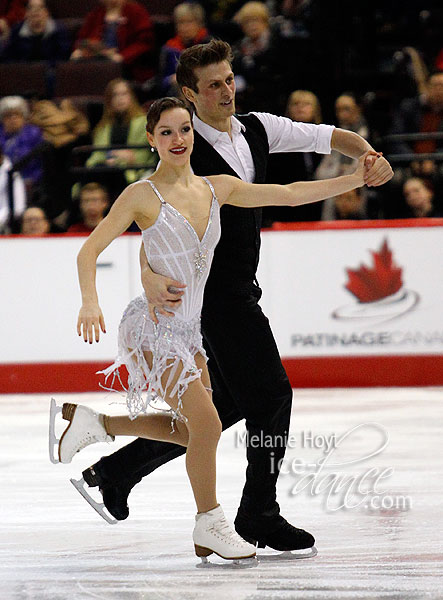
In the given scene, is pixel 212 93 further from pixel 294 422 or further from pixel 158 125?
pixel 294 422

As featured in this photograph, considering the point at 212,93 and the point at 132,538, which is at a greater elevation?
the point at 212,93

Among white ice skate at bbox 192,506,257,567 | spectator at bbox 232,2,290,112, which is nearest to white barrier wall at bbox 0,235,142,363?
spectator at bbox 232,2,290,112

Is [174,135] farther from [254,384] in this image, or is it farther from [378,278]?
[378,278]

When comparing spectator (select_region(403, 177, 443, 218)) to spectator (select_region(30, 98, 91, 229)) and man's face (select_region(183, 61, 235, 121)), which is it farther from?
man's face (select_region(183, 61, 235, 121))

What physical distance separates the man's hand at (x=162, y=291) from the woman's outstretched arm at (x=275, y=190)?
1.01 feet

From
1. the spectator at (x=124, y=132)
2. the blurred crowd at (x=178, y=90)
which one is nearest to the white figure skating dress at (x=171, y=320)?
the blurred crowd at (x=178, y=90)

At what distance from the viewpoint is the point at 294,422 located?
5949 mm

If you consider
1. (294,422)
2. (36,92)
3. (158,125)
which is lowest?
(294,422)

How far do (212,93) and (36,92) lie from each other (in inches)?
237

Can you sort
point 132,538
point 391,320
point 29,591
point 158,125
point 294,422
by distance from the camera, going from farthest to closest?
point 391,320, point 294,422, point 132,538, point 158,125, point 29,591

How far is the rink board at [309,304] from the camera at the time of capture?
725cm

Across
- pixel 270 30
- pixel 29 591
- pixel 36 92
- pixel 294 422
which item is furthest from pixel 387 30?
pixel 29 591

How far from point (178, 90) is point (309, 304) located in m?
1.65

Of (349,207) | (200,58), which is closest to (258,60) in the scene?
(349,207)
